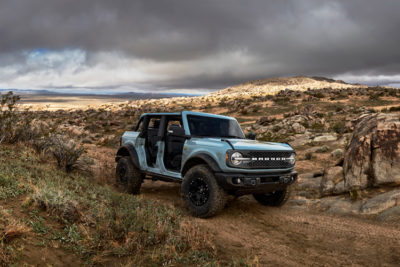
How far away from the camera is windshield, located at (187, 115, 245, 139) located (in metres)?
6.61

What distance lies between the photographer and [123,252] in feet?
12.2

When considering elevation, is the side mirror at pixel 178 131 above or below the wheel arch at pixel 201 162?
above

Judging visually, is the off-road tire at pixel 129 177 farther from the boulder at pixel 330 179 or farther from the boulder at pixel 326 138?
the boulder at pixel 326 138

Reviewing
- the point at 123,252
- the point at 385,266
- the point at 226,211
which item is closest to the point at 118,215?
the point at 123,252

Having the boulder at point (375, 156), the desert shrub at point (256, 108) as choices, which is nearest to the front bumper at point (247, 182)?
the boulder at point (375, 156)

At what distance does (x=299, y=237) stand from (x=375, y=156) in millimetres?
3475

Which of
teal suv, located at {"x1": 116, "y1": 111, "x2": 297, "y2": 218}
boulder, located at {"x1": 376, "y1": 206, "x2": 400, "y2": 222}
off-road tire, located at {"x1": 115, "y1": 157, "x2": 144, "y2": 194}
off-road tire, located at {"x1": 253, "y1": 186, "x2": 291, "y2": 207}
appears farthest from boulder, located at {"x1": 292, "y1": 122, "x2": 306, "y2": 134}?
off-road tire, located at {"x1": 115, "y1": 157, "x2": 144, "y2": 194}

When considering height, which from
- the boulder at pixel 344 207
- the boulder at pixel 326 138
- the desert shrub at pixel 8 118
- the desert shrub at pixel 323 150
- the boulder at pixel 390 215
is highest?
the desert shrub at pixel 8 118

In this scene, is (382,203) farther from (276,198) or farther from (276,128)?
(276,128)

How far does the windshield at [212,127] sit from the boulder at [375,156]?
9.58 feet

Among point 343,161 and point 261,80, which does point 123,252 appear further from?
point 261,80

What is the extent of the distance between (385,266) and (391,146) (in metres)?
3.96

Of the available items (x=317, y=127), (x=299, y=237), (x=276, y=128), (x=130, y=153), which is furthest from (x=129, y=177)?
(x=317, y=127)

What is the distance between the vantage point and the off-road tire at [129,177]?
7.43 m
